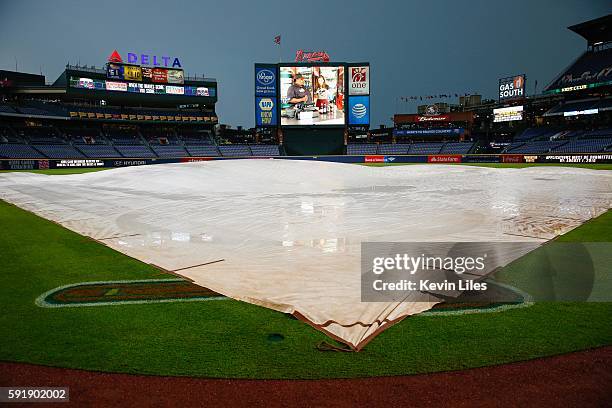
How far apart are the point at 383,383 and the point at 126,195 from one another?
1136cm

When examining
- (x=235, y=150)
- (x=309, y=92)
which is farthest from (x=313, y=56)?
(x=235, y=150)

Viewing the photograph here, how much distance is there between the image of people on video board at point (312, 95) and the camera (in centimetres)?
4641

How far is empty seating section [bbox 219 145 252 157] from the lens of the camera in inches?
2275

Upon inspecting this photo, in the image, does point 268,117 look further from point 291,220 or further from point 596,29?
point 596,29

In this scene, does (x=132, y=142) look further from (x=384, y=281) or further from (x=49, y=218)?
(x=384, y=281)

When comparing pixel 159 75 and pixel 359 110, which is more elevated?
pixel 159 75

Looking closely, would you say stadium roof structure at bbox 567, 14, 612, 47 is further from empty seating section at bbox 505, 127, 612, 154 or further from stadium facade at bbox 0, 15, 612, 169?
empty seating section at bbox 505, 127, 612, 154

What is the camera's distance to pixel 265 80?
1842 inches

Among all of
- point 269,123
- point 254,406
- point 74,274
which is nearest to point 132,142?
point 269,123

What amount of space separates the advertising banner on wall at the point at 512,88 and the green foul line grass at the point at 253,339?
69.5 meters

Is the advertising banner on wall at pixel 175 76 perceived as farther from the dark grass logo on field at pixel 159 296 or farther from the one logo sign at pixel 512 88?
the dark grass logo on field at pixel 159 296

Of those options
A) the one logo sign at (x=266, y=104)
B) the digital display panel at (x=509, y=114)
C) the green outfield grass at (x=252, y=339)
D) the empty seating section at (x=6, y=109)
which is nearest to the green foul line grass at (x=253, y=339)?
the green outfield grass at (x=252, y=339)

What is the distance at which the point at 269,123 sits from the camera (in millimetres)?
47906

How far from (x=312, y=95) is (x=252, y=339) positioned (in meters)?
46.7
